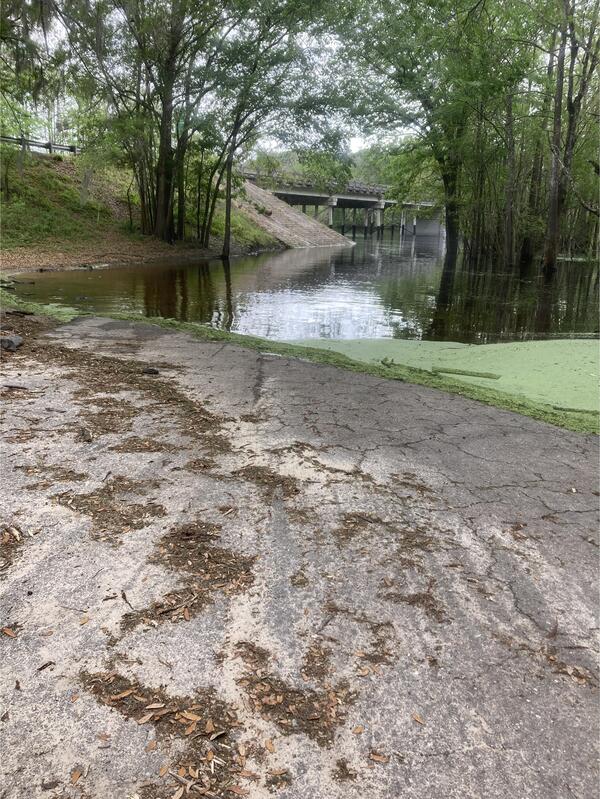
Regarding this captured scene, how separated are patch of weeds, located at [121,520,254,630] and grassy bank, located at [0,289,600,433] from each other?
113 inches

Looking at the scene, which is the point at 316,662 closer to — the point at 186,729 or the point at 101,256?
the point at 186,729

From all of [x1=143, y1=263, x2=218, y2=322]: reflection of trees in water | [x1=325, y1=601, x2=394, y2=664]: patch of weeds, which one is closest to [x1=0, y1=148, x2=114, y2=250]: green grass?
[x1=143, y1=263, x2=218, y2=322]: reflection of trees in water

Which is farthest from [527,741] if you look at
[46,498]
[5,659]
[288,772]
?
[46,498]

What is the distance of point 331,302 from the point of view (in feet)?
38.3

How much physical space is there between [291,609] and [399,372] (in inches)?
153

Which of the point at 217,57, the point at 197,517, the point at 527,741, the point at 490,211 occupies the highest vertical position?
the point at 217,57

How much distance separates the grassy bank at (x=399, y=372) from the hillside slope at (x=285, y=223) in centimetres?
2729

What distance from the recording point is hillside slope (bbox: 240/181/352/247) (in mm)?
35750

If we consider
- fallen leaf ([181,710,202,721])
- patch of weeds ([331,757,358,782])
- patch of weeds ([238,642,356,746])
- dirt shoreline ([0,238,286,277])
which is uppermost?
dirt shoreline ([0,238,286,277])

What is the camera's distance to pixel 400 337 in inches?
321

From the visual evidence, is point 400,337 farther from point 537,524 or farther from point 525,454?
point 537,524

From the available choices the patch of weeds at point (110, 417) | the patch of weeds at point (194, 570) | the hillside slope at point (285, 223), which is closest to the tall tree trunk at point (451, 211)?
the hillside slope at point (285, 223)

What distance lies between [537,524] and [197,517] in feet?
5.18

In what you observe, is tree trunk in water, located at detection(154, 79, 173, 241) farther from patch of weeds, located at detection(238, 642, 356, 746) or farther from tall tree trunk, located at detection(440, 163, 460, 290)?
patch of weeds, located at detection(238, 642, 356, 746)
